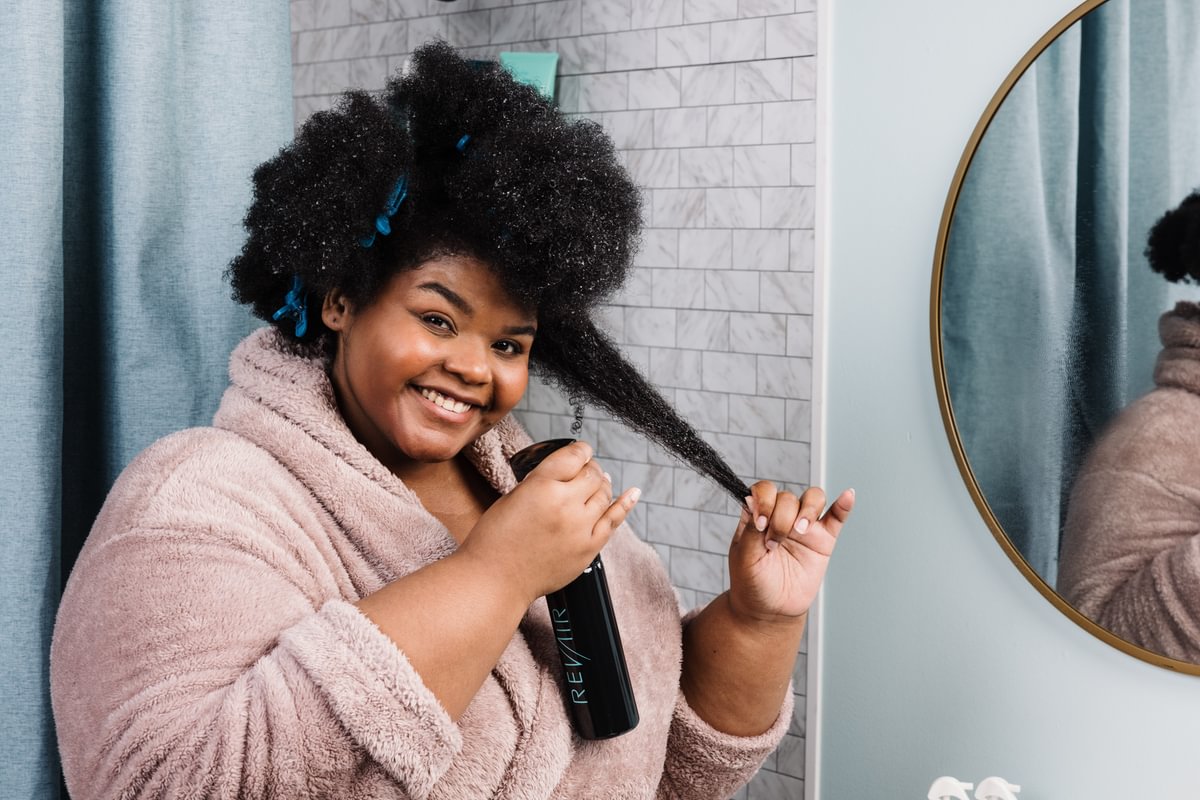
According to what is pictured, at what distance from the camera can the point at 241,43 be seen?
0.93 meters

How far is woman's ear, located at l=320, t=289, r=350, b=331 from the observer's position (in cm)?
74

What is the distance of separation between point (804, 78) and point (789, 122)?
1.9 inches

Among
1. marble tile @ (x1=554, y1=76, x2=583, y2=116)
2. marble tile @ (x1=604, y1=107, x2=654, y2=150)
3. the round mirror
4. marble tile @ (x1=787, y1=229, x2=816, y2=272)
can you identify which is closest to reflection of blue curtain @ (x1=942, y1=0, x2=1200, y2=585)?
the round mirror

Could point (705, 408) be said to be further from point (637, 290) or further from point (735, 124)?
point (735, 124)

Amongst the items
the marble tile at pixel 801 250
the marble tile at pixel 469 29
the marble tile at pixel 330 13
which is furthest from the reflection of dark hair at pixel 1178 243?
the marble tile at pixel 330 13

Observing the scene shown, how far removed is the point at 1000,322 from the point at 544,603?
525 millimetres

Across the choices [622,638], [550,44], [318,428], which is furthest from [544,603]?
[550,44]

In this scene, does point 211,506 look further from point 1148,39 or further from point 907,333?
point 1148,39

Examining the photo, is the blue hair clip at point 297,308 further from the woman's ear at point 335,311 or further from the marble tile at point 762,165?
the marble tile at point 762,165

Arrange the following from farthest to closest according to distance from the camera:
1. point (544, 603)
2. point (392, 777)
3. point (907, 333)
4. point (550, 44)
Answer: point (550, 44) < point (907, 333) < point (544, 603) < point (392, 777)

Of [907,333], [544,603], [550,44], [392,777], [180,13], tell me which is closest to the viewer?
[392,777]

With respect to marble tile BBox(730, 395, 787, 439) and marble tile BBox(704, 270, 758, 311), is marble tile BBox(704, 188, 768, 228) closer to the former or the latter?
marble tile BBox(704, 270, 758, 311)

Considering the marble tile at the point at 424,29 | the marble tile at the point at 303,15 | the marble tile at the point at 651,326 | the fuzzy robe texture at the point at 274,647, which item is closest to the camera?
the fuzzy robe texture at the point at 274,647

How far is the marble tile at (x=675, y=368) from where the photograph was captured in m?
1.14
